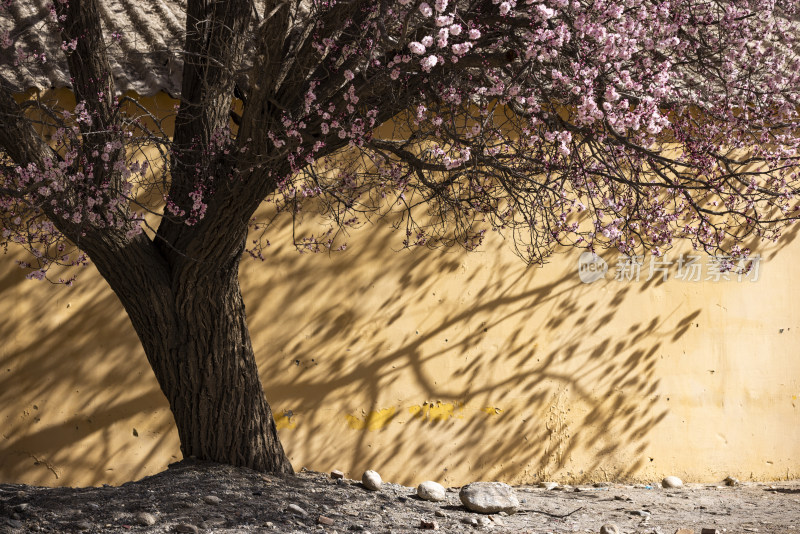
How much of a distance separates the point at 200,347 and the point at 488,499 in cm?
197

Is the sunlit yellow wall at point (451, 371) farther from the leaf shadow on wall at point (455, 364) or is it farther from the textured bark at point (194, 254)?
the textured bark at point (194, 254)

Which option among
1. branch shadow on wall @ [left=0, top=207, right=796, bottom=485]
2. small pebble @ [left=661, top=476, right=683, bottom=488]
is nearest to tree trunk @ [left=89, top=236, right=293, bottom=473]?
branch shadow on wall @ [left=0, top=207, right=796, bottom=485]

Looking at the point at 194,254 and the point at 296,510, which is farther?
the point at 194,254

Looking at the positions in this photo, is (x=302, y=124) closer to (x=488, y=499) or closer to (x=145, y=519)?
(x=145, y=519)

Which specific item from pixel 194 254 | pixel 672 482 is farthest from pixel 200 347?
pixel 672 482

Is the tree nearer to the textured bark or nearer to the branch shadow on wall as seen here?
the textured bark

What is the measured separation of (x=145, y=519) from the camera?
13.3 feet

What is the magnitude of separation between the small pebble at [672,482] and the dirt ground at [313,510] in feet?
1.54

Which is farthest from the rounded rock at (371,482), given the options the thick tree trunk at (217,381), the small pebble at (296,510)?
the small pebble at (296,510)

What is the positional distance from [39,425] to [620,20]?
178 inches

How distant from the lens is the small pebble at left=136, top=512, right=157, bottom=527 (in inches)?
159

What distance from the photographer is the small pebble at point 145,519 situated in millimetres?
4027

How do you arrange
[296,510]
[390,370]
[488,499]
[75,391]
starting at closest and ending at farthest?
1. [296,510]
2. [488,499]
3. [75,391]
4. [390,370]

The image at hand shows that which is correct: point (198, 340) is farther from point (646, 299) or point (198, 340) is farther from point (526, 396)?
point (646, 299)
